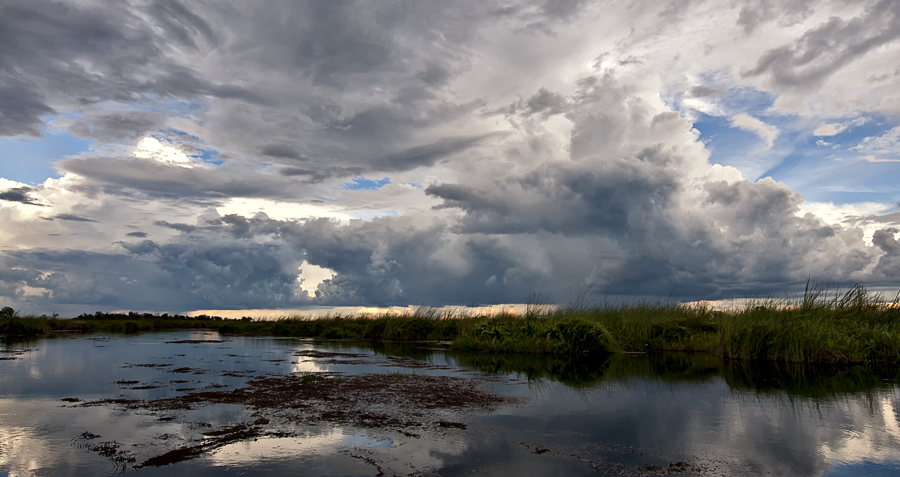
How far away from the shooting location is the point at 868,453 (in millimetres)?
5582

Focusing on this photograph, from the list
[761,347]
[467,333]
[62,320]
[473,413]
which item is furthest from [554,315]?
[62,320]

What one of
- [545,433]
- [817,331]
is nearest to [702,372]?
[817,331]

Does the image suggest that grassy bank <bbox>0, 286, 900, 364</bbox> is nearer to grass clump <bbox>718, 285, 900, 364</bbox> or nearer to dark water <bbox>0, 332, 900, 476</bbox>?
grass clump <bbox>718, 285, 900, 364</bbox>

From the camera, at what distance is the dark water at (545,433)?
4.89m

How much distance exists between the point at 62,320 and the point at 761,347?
165 ft

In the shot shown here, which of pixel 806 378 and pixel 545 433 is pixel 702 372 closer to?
pixel 806 378

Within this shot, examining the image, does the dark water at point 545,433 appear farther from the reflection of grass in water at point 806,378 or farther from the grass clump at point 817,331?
the grass clump at point 817,331

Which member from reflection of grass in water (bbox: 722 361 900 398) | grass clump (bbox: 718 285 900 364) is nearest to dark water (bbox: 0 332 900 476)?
reflection of grass in water (bbox: 722 361 900 398)

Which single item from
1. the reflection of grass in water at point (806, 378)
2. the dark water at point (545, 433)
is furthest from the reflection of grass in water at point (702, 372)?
the dark water at point (545, 433)

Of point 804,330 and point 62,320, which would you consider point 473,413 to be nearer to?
point 804,330

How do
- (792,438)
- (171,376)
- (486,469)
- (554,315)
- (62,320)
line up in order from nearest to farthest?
(486,469), (792,438), (171,376), (554,315), (62,320)

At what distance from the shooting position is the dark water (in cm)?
489

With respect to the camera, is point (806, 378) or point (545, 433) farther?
point (806, 378)

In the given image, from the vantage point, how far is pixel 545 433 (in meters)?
6.20
